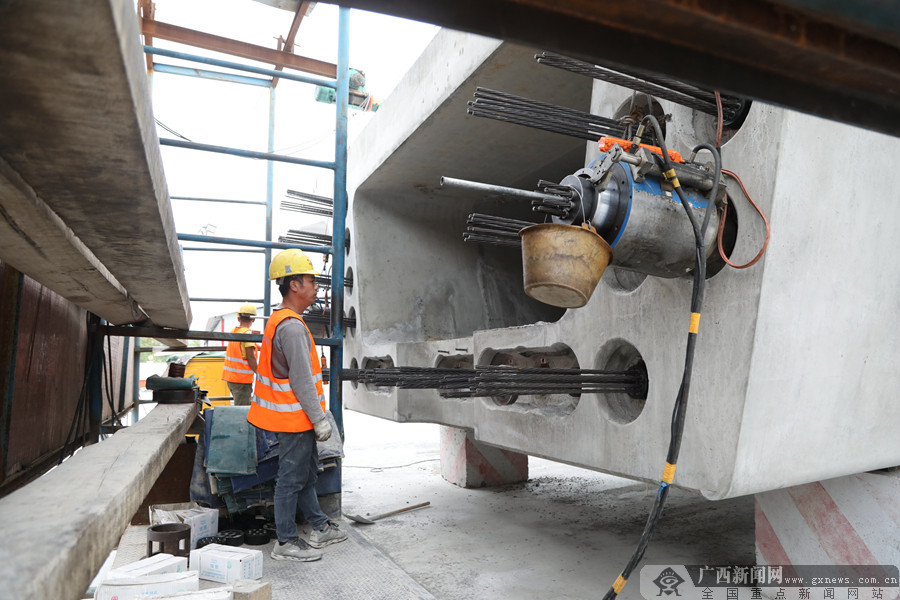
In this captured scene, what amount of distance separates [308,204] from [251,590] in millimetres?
4655

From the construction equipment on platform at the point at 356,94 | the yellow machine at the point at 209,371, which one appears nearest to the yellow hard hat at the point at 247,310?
the yellow machine at the point at 209,371

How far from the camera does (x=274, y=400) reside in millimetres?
3629

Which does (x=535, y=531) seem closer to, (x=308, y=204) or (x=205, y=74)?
(x=308, y=204)

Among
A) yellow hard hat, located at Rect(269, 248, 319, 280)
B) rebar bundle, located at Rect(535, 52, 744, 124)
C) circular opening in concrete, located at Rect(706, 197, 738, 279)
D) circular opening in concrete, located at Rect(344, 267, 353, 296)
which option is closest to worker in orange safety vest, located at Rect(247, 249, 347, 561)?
yellow hard hat, located at Rect(269, 248, 319, 280)

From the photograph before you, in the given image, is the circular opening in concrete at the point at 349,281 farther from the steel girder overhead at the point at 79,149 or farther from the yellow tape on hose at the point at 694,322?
the yellow tape on hose at the point at 694,322

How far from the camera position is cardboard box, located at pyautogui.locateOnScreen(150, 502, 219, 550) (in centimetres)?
357

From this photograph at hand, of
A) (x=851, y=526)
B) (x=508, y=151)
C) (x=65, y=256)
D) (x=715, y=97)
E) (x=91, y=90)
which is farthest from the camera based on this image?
(x=508, y=151)

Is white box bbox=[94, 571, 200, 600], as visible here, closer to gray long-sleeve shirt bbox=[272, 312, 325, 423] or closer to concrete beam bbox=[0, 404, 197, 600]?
concrete beam bbox=[0, 404, 197, 600]

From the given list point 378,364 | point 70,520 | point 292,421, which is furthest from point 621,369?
point 378,364

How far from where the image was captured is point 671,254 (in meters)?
2.32

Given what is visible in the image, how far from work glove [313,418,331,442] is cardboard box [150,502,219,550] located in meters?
0.83

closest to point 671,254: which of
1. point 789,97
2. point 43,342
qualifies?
point 789,97

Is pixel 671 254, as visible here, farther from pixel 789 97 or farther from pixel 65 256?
pixel 65 256

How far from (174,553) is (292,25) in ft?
16.9
